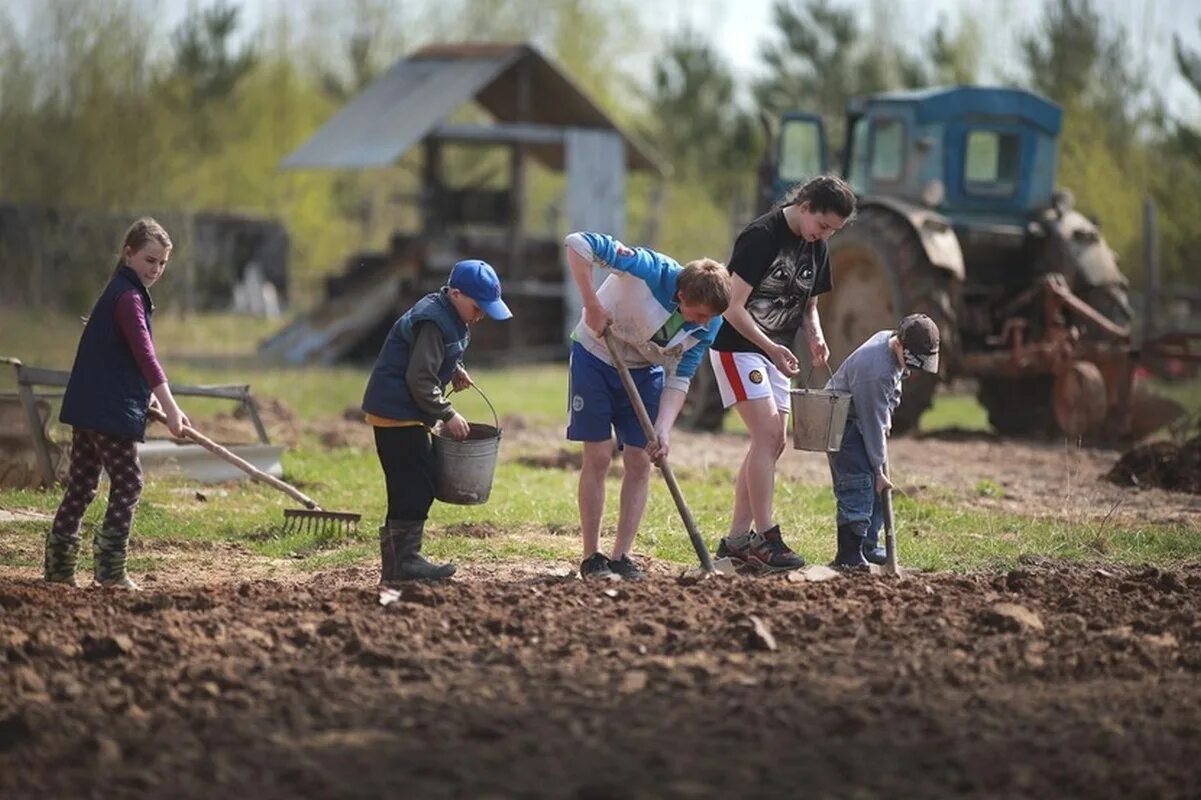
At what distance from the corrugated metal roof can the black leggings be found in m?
16.6

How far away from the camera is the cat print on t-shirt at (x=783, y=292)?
27.7 ft

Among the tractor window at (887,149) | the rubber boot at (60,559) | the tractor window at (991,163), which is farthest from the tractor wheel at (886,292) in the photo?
the rubber boot at (60,559)

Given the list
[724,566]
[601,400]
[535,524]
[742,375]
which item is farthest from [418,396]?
[535,524]

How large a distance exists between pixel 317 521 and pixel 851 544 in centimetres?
283

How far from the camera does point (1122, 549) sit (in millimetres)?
9484

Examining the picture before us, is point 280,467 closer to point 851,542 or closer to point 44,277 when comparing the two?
point 851,542

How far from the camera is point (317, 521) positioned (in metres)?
9.67

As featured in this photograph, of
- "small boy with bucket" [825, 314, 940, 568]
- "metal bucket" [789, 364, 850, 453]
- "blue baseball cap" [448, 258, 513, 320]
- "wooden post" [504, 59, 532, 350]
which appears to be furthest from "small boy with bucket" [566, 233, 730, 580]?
"wooden post" [504, 59, 532, 350]

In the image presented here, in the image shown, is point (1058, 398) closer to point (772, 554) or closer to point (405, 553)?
point (772, 554)

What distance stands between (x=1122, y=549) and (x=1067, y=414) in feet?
19.4

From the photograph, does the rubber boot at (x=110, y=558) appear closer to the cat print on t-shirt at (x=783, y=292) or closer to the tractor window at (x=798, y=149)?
the cat print on t-shirt at (x=783, y=292)

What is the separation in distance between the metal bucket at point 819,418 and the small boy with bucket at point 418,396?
1.40 meters

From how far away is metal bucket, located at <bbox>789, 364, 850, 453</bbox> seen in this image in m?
8.10

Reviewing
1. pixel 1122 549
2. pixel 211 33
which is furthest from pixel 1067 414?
pixel 211 33
